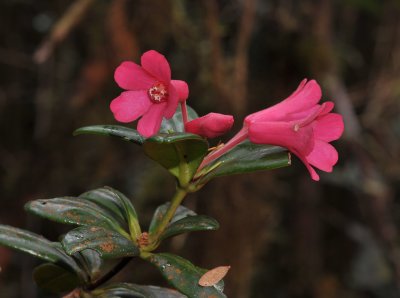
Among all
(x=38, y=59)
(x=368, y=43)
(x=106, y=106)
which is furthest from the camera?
(x=368, y=43)

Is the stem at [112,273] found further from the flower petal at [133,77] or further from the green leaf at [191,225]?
the flower petal at [133,77]

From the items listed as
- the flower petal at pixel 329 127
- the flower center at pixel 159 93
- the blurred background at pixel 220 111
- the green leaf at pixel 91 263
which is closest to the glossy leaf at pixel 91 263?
the green leaf at pixel 91 263

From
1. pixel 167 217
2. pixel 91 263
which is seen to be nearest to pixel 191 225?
pixel 167 217

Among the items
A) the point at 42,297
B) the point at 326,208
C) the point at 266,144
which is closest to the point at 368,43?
the point at 326,208

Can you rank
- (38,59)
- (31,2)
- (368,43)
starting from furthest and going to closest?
(368,43) → (31,2) → (38,59)

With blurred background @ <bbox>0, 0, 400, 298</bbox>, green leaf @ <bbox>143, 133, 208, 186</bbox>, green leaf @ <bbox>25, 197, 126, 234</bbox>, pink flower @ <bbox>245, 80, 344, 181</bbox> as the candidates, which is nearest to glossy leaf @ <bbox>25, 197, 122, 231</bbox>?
green leaf @ <bbox>25, 197, 126, 234</bbox>

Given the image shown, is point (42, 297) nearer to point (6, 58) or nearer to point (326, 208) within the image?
point (6, 58)

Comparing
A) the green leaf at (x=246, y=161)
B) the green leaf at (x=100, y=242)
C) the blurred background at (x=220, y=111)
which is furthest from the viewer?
the blurred background at (x=220, y=111)
